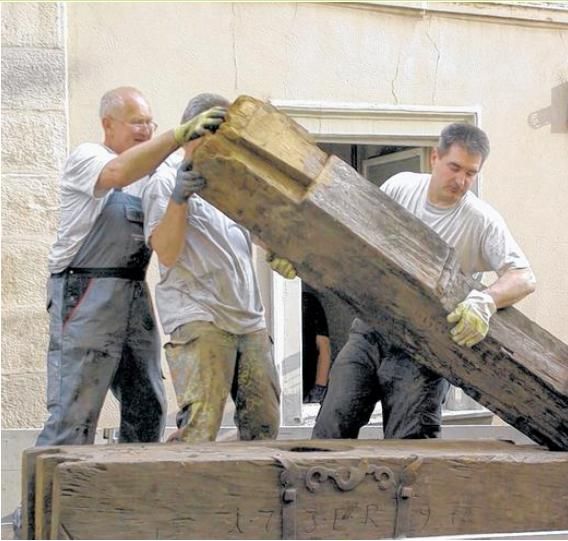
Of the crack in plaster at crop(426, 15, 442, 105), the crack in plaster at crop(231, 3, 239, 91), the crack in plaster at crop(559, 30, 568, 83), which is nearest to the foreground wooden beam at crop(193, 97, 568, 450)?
the crack in plaster at crop(231, 3, 239, 91)

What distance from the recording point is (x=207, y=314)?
13.2 ft

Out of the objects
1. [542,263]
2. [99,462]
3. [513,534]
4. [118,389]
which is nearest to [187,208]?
[118,389]

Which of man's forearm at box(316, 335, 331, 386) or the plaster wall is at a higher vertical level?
the plaster wall

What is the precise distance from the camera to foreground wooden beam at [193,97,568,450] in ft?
11.1

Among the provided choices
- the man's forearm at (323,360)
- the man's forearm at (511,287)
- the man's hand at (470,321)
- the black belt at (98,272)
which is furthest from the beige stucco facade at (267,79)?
the man's hand at (470,321)

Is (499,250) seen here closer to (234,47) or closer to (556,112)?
(234,47)

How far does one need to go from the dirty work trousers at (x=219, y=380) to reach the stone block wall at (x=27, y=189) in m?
2.01

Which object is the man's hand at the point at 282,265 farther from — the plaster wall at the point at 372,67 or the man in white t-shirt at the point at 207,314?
the plaster wall at the point at 372,67

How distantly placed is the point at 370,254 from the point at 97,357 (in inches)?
47.7

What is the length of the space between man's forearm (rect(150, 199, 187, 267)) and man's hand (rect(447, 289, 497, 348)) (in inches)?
38.5

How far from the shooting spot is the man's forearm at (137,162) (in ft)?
12.0

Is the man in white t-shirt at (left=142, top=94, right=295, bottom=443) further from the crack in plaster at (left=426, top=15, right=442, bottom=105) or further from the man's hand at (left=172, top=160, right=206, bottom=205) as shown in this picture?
the crack in plaster at (left=426, top=15, right=442, bottom=105)

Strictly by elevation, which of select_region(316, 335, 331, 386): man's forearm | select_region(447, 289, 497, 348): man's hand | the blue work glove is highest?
select_region(447, 289, 497, 348): man's hand

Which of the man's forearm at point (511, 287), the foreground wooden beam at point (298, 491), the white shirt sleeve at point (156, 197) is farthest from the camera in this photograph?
the white shirt sleeve at point (156, 197)
